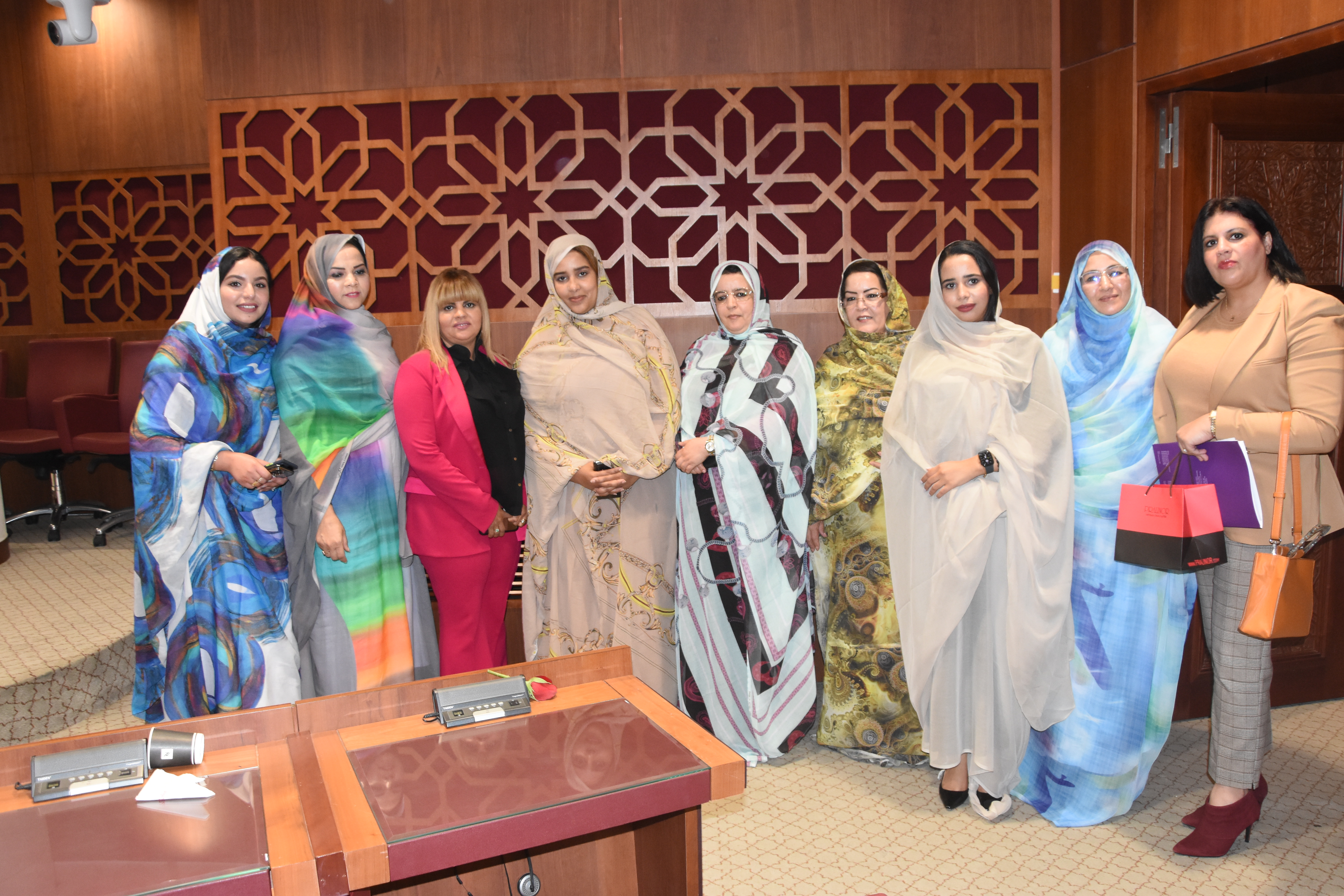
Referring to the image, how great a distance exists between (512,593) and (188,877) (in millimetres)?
2506

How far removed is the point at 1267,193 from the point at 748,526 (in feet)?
7.27

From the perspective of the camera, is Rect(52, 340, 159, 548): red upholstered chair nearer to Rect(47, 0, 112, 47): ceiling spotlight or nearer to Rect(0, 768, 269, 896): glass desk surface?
Rect(47, 0, 112, 47): ceiling spotlight

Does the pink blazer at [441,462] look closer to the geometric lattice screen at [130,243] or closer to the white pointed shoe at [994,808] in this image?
the white pointed shoe at [994,808]

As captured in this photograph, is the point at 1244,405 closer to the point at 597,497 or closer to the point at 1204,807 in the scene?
the point at 1204,807

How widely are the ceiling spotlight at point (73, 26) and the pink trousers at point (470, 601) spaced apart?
3.83 meters

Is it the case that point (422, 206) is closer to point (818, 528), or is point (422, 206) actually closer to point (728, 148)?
point (728, 148)

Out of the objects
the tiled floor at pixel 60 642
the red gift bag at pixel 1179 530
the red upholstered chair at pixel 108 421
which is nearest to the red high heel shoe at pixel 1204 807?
the red gift bag at pixel 1179 530

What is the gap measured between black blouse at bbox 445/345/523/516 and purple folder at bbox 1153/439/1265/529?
6.02ft

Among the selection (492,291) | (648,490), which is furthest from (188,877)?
(492,291)

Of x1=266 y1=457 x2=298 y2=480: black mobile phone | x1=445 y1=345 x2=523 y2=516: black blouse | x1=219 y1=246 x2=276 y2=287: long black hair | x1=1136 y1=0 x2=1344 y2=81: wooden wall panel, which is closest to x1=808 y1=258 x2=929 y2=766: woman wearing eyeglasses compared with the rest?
x1=445 y1=345 x2=523 y2=516: black blouse

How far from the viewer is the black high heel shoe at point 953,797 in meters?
2.64

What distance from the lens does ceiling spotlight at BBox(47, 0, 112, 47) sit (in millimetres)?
4629

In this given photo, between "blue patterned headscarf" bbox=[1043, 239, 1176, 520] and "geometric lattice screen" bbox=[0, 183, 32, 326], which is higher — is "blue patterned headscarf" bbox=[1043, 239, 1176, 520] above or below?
below

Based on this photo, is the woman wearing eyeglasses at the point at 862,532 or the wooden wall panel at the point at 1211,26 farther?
the woman wearing eyeglasses at the point at 862,532
